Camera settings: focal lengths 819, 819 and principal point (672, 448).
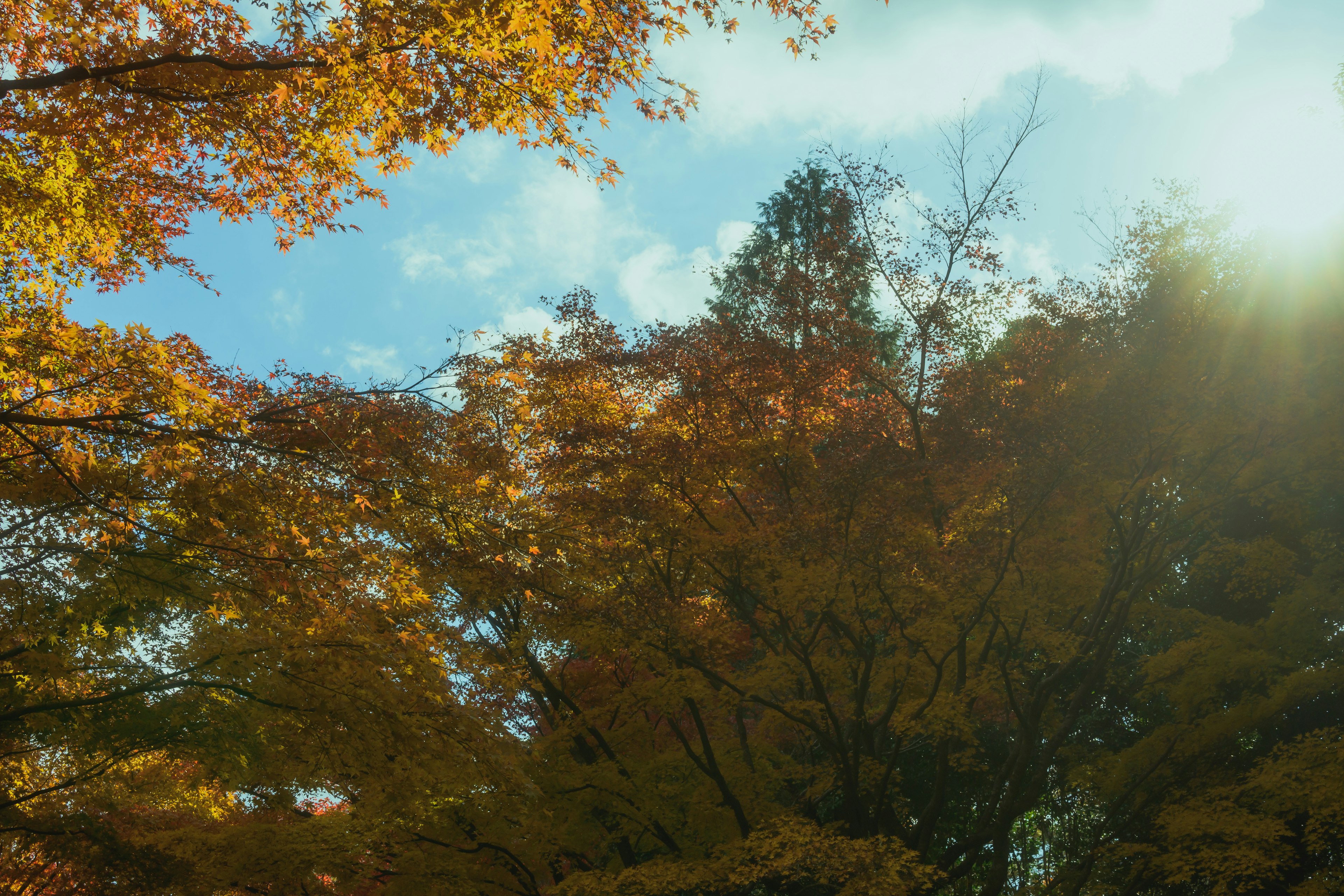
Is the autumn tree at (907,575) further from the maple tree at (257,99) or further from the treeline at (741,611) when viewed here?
the maple tree at (257,99)

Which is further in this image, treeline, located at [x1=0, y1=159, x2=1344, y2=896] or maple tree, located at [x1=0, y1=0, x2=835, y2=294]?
treeline, located at [x1=0, y1=159, x2=1344, y2=896]

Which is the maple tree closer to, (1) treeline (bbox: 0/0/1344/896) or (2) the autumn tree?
(1) treeline (bbox: 0/0/1344/896)

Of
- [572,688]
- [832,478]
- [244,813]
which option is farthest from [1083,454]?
[244,813]

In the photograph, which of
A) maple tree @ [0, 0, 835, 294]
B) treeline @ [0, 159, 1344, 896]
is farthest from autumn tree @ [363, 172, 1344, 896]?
maple tree @ [0, 0, 835, 294]

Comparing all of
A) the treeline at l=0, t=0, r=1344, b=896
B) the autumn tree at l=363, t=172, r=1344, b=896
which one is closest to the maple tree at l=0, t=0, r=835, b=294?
the treeline at l=0, t=0, r=1344, b=896

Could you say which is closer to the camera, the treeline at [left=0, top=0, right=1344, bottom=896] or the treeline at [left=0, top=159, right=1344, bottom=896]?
the treeline at [left=0, top=0, right=1344, bottom=896]

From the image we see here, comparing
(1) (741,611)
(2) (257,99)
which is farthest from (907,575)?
(2) (257,99)

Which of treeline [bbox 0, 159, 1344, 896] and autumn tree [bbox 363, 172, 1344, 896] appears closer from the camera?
treeline [bbox 0, 159, 1344, 896]

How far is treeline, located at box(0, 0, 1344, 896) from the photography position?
18.8 feet

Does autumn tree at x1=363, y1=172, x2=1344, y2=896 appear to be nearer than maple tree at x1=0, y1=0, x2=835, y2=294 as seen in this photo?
No

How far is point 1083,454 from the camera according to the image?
10.6m

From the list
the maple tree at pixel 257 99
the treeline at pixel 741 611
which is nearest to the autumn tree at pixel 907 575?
the treeline at pixel 741 611

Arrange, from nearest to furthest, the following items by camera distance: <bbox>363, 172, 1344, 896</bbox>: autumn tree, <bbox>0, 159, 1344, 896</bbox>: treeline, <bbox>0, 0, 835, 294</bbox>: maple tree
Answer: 1. <bbox>0, 0, 835, 294</bbox>: maple tree
2. <bbox>0, 159, 1344, 896</bbox>: treeline
3. <bbox>363, 172, 1344, 896</bbox>: autumn tree

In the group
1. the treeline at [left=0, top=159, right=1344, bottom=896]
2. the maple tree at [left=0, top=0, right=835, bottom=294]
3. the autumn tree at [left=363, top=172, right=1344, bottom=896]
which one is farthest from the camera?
the autumn tree at [left=363, top=172, right=1344, bottom=896]
